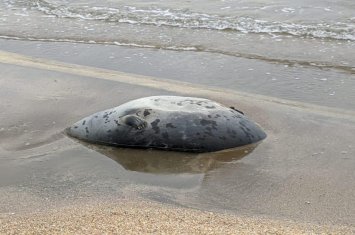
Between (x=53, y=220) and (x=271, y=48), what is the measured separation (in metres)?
6.07

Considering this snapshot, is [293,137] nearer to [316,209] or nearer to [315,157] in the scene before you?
[315,157]

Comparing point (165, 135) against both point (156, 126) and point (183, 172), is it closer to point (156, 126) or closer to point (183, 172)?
point (156, 126)

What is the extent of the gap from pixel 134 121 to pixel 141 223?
168cm

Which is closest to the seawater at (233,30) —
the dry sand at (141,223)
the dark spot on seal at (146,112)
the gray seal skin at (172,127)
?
the gray seal skin at (172,127)

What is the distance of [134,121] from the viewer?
522 centimetres

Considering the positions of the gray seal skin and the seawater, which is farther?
the seawater

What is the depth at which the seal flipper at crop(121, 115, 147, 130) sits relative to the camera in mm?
5227

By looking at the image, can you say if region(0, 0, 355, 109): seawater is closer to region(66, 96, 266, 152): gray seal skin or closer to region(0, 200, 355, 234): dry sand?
region(66, 96, 266, 152): gray seal skin

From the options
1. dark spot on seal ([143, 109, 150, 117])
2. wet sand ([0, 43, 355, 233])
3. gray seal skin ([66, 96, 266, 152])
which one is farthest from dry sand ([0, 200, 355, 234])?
dark spot on seal ([143, 109, 150, 117])

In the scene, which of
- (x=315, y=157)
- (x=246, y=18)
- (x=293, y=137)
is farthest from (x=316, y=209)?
(x=246, y=18)

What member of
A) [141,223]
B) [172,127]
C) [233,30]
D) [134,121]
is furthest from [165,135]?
[233,30]

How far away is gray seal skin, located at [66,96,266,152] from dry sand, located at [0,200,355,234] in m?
1.25

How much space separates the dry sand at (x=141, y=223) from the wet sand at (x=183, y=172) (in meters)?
0.01

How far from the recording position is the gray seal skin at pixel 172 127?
5.17m
